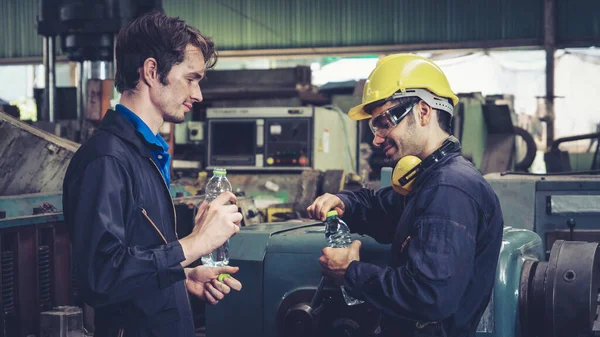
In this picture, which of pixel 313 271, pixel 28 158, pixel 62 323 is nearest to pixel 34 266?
pixel 62 323

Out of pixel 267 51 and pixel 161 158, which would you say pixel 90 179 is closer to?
pixel 161 158

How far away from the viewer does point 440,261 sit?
5.59ft

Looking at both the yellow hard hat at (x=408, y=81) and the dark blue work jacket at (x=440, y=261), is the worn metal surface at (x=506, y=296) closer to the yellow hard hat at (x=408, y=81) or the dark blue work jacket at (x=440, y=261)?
the dark blue work jacket at (x=440, y=261)

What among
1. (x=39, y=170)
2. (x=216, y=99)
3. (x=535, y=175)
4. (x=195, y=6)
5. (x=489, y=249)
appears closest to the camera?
(x=489, y=249)

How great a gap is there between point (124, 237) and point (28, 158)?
2153mm

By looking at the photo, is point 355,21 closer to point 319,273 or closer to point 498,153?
point 498,153

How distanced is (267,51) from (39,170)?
7268mm

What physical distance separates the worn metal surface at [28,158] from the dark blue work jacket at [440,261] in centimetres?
211

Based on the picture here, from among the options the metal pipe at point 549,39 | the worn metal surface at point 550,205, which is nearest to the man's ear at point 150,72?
the worn metal surface at point 550,205

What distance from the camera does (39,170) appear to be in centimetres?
354

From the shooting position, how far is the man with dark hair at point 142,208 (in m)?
1.49

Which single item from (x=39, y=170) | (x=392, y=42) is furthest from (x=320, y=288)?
(x=392, y=42)

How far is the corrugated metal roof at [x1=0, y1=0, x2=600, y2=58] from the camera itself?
31.3 feet

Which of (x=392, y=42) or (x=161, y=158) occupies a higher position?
(x=392, y=42)
